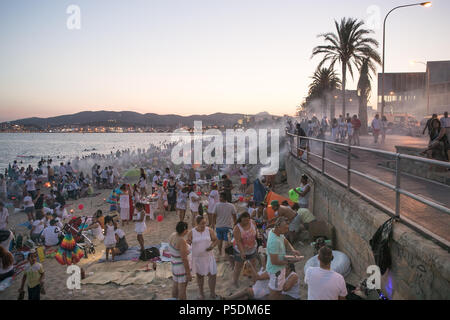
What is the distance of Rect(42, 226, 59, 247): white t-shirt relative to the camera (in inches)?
356

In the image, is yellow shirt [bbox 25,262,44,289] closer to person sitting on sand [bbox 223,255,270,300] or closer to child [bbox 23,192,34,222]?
person sitting on sand [bbox 223,255,270,300]

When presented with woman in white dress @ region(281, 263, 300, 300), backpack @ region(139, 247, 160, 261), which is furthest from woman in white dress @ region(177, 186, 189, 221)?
woman in white dress @ region(281, 263, 300, 300)

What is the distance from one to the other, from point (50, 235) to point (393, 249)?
9.24 meters

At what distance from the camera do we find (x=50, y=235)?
904 centimetres

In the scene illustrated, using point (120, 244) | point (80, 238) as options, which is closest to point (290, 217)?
point (120, 244)

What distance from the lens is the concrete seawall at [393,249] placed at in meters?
3.23

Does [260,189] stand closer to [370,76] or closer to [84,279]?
[84,279]

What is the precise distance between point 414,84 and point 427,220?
4618 cm

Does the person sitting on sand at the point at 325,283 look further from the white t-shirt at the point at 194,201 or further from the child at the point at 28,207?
the child at the point at 28,207

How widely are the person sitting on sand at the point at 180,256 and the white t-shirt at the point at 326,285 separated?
2145 millimetres

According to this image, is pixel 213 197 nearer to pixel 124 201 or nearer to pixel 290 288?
pixel 124 201

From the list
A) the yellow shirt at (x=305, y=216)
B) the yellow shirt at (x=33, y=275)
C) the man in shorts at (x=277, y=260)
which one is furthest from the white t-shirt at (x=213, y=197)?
the yellow shirt at (x=33, y=275)

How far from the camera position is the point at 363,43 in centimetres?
2195
